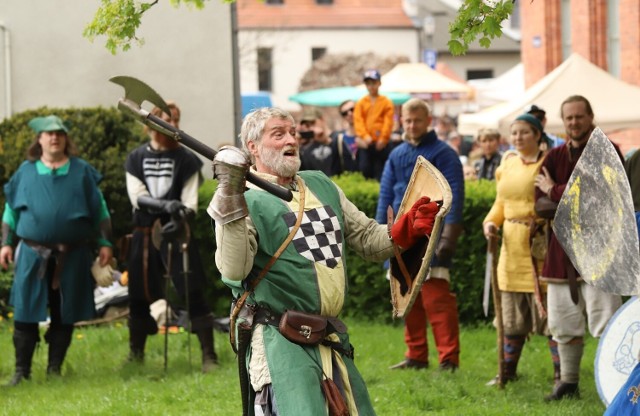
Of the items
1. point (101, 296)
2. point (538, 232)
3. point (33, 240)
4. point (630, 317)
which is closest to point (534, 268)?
point (538, 232)

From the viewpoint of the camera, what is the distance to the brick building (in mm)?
22641

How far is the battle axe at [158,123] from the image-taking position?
5.89 m

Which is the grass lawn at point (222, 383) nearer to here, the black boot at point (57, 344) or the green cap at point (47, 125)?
the black boot at point (57, 344)

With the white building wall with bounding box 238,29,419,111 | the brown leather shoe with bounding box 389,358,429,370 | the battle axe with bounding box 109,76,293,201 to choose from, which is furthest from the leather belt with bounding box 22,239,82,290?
the white building wall with bounding box 238,29,419,111

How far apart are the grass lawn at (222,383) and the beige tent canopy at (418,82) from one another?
1057cm

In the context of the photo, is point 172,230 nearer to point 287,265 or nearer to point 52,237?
point 52,237

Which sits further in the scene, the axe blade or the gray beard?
the axe blade

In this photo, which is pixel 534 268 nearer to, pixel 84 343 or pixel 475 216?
pixel 475 216

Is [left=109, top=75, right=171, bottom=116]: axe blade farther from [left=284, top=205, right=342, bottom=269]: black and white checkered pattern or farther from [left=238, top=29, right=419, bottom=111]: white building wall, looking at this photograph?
[left=238, top=29, right=419, bottom=111]: white building wall

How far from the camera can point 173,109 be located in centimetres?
1035

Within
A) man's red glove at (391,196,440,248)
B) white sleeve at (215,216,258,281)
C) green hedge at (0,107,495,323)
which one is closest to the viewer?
white sleeve at (215,216,258,281)

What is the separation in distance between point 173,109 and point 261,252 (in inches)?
178

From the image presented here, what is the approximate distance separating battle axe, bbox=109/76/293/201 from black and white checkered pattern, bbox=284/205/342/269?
0.21m

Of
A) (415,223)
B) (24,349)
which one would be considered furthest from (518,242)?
(24,349)
